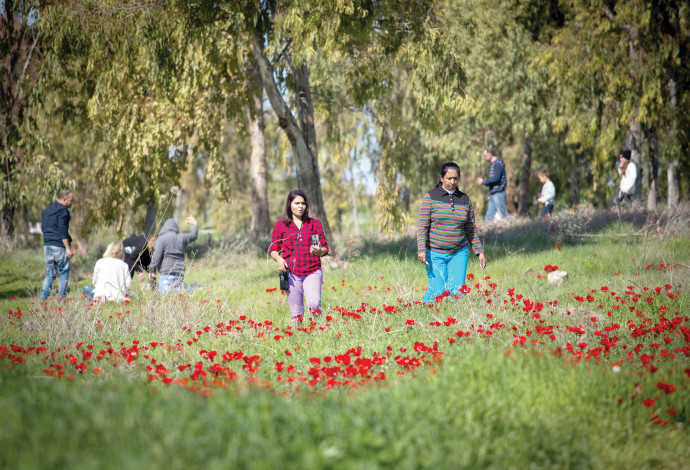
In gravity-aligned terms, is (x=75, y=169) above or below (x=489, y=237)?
above

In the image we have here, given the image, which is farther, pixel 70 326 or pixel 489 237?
pixel 489 237

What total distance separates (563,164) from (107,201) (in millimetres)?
18256

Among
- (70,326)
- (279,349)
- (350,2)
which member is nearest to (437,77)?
(350,2)

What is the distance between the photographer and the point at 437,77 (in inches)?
383

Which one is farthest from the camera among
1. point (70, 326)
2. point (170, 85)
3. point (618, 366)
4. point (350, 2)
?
point (170, 85)

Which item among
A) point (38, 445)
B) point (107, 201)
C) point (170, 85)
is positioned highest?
point (170, 85)

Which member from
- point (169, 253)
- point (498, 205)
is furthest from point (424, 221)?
point (498, 205)

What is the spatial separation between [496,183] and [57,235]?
9606 millimetres

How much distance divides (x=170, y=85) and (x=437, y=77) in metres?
4.82

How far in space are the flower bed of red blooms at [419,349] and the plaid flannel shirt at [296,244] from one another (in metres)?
0.62

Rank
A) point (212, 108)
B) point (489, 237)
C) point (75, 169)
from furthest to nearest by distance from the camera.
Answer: point (75, 169) < point (212, 108) < point (489, 237)

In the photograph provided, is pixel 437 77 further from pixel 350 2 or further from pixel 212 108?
pixel 212 108

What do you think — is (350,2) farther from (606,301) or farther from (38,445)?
(38,445)

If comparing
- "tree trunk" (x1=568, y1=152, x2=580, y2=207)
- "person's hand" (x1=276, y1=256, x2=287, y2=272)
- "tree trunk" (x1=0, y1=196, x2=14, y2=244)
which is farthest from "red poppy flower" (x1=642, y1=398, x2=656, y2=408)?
"tree trunk" (x1=568, y1=152, x2=580, y2=207)
